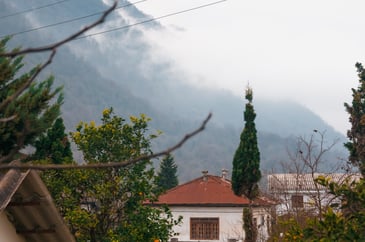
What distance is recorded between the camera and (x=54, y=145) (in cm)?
1936

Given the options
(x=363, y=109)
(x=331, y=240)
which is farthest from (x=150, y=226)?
(x=363, y=109)

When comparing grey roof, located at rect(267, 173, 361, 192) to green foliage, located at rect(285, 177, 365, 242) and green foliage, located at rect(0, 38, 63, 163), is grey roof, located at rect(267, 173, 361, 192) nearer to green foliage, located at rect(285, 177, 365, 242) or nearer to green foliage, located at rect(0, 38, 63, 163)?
green foliage, located at rect(285, 177, 365, 242)

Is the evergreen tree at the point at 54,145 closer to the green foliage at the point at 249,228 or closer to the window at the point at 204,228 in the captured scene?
the green foliage at the point at 249,228

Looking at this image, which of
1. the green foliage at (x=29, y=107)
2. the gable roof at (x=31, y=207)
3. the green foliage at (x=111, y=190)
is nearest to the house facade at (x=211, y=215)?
the green foliage at (x=29, y=107)

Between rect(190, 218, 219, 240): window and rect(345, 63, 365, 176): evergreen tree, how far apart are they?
449 inches

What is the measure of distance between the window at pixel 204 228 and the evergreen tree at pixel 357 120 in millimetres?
11411

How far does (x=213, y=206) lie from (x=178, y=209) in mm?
2111

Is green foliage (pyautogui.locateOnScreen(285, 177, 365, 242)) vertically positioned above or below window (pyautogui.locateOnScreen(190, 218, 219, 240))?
below

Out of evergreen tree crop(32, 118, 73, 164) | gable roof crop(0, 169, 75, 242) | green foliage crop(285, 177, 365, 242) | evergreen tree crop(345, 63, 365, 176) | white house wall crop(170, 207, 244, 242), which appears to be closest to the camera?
gable roof crop(0, 169, 75, 242)

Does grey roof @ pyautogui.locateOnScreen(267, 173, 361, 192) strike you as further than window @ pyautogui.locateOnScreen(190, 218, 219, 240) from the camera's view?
No

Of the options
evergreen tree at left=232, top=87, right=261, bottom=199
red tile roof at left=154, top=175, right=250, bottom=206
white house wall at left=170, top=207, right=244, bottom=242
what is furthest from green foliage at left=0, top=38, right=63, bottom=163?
white house wall at left=170, top=207, right=244, bottom=242

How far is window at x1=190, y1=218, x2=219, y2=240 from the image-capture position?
33094 mm

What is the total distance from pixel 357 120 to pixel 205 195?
13240 millimetres

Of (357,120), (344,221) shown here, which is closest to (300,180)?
(357,120)
